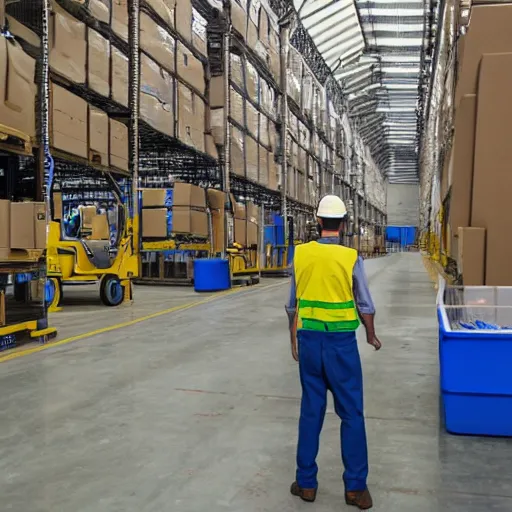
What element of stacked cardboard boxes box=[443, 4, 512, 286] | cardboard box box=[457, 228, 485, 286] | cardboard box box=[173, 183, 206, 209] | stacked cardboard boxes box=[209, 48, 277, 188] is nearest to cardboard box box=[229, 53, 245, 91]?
stacked cardboard boxes box=[209, 48, 277, 188]

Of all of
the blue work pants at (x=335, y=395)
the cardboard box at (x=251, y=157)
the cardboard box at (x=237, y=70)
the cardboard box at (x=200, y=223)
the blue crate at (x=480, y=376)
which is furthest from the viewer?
the cardboard box at (x=251, y=157)

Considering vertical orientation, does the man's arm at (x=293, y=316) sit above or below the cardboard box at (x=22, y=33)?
below

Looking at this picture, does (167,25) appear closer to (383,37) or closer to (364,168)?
(383,37)

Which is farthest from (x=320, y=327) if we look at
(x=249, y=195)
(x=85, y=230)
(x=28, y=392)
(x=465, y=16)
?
(x=249, y=195)

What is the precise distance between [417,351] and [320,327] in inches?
140

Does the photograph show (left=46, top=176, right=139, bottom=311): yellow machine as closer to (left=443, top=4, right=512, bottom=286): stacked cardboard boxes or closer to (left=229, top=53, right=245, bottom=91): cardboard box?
(left=229, top=53, right=245, bottom=91): cardboard box

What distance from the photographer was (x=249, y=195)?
18344 millimetres

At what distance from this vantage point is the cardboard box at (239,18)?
13.1 meters

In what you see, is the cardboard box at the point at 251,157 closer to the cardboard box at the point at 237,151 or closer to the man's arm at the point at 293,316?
the cardboard box at the point at 237,151

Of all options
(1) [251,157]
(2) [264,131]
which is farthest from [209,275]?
(2) [264,131]

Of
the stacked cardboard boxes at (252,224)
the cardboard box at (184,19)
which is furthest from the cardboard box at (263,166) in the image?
the cardboard box at (184,19)

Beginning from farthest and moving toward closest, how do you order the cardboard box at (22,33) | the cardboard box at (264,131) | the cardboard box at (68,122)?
the cardboard box at (264,131) → the cardboard box at (68,122) → the cardboard box at (22,33)

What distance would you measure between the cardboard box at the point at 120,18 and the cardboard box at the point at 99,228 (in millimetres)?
3902

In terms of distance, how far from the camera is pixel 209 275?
11750 millimetres
